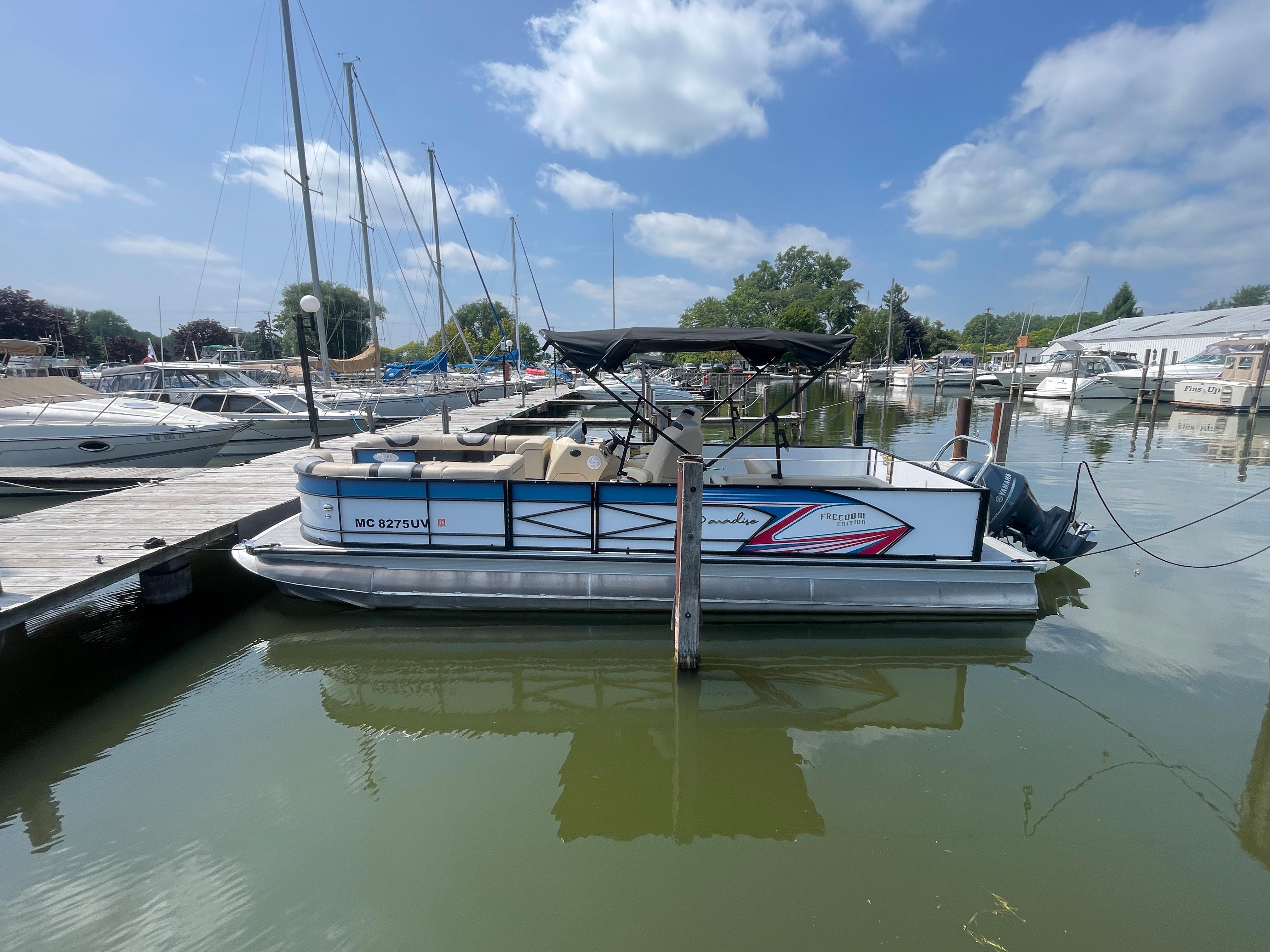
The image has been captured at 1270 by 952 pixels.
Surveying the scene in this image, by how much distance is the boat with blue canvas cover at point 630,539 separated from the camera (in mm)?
5797

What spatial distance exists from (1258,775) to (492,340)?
65602mm

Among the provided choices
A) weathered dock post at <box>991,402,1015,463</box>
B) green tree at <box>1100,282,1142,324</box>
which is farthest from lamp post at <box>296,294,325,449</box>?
green tree at <box>1100,282,1142,324</box>

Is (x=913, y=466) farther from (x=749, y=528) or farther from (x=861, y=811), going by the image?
(x=861, y=811)

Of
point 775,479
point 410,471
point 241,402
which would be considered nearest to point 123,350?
point 241,402

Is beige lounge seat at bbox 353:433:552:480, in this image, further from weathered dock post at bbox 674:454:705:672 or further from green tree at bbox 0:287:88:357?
green tree at bbox 0:287:88:357

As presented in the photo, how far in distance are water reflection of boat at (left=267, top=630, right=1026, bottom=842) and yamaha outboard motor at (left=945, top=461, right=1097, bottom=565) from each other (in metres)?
1.76

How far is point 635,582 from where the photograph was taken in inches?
239

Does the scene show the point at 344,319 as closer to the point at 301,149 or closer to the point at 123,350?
the point at 123,350

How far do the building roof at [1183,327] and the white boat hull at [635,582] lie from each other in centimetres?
5771

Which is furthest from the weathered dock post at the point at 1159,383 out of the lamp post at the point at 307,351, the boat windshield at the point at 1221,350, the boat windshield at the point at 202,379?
the boat windshield at the point at 202,379

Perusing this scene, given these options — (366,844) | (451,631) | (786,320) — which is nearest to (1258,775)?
(366,844)

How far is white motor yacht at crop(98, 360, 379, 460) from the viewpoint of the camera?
16.0m

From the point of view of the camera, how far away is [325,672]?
5.53 meters

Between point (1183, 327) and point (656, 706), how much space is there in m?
69.9
